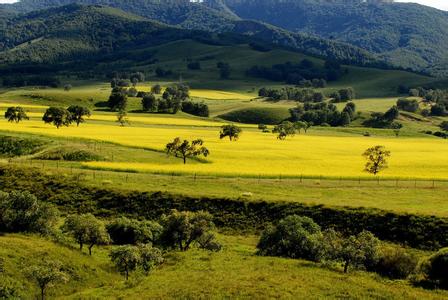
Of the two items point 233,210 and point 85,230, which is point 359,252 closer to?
point 233,210

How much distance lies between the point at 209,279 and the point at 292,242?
37.9 feet

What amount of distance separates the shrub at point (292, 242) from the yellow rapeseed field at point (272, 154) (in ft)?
84.8

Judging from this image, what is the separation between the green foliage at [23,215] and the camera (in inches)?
2251

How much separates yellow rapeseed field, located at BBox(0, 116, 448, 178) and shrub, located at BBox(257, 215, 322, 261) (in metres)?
25.8

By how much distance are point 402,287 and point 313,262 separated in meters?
9.23

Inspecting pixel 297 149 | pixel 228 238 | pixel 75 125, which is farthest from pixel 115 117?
pixel 228 238

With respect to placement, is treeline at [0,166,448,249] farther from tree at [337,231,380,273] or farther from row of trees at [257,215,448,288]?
tree at [337,231,380,273]

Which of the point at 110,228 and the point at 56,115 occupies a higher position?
the point at 56,115

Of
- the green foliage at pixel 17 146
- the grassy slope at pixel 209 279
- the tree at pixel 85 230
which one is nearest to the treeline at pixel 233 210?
the grassy slope at pixel 209 279

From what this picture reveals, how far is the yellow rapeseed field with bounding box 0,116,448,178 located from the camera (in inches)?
3351

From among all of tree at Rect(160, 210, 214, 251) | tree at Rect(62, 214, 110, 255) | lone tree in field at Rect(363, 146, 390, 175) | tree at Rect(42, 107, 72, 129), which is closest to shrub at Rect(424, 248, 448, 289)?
tree at Rect(160, 210, 214, 251)

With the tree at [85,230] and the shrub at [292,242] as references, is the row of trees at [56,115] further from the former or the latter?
the shrub at [292,242]

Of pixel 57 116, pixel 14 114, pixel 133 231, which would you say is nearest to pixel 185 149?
pixel 133 231

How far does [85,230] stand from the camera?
177 ft
